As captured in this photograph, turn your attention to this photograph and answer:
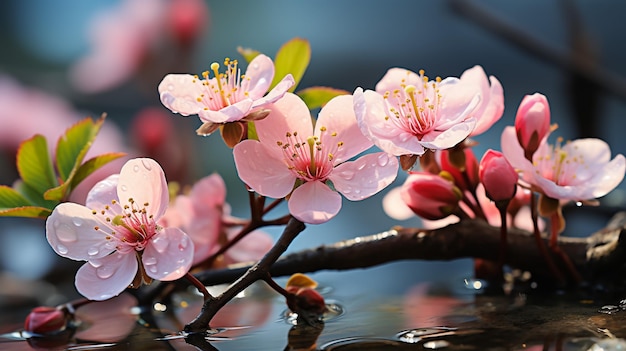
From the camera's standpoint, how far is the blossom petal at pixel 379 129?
1.21ft

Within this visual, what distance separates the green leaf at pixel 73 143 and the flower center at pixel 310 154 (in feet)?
0.45

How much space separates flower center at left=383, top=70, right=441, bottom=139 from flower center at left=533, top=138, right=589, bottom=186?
0.29 ft

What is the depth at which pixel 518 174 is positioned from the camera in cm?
43

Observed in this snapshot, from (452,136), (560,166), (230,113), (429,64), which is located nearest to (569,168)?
(560,166)

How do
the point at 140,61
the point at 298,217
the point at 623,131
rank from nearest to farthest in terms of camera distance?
1. the point at 298,217
2. the point at 140,61
3. the point at 623,131

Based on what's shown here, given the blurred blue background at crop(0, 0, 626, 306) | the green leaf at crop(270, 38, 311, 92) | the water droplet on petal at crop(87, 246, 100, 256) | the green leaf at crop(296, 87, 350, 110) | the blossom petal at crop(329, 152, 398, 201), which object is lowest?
the water droplet on petal at crop(87, 246, 100, 256)

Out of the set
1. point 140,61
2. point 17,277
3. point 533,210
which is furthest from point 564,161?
point 140,61

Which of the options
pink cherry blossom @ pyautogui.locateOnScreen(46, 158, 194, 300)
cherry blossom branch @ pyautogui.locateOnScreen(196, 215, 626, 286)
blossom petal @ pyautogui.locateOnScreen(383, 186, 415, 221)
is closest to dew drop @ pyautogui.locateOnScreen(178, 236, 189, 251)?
pink cherry blossom @ pyautogui.locateOnScreen(46, 158, 194, 300)

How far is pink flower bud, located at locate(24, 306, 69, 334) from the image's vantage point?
45 cm

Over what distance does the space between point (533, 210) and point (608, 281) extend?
0.25ft

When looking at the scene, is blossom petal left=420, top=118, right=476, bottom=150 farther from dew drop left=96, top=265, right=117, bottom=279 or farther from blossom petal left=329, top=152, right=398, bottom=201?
dew drop left=96, top=265, right=117, bottom=279

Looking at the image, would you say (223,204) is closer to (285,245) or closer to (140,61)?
(285,245)

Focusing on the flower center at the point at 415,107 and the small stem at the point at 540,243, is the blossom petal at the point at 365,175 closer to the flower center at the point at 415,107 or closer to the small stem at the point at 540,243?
the flower center at the point at 415,107

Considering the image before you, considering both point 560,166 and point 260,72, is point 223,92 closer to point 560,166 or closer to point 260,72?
point 260,72
